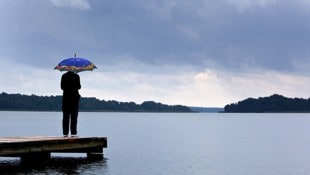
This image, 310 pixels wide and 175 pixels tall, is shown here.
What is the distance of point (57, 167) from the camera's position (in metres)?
23.8

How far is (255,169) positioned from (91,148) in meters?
8.70

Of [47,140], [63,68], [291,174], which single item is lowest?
[291,174]

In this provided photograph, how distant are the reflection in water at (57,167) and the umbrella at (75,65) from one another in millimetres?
3988

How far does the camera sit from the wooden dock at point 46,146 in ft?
72.7

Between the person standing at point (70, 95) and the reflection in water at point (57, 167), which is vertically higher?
the person standing at point (70, 95)

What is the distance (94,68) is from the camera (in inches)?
987

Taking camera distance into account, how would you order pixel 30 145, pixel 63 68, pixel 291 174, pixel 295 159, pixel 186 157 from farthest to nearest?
pixel 295 159
pixel 186 157
pixel 291 174
pixel 63 68
pixel 30 145

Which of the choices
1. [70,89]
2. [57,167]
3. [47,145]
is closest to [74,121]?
[70,89]

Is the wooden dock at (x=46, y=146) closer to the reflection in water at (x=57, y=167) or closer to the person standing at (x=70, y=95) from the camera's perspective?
the reflection in water at (x=57, y=167)

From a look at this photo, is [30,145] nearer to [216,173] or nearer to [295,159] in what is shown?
[216,173]

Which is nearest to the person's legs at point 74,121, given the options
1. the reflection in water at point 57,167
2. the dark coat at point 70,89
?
Answer: the dark coat at point 70,89

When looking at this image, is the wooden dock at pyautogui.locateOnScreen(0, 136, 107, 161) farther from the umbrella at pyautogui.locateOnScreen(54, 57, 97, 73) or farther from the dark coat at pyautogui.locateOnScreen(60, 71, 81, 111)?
the umbrella at pyautogui.locateOnScreen(54, 57, 97, 73)

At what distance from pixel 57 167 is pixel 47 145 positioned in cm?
99

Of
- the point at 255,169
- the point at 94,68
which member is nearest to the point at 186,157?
the point at 255,169
